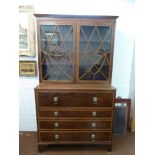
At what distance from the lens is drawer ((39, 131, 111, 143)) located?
219 centimetres

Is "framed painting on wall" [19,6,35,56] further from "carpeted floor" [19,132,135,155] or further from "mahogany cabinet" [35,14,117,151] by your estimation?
"carpeted floor" [19,132,135,155]

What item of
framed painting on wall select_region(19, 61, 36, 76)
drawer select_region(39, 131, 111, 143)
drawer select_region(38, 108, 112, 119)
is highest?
framed painting on wall select_region(19, 61, 36, 76)

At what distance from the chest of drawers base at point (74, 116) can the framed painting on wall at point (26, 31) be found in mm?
705

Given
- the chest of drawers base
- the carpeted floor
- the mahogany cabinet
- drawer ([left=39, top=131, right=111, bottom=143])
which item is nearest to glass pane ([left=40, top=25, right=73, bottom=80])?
the mahogany cabinet

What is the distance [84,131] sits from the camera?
2.18 meters

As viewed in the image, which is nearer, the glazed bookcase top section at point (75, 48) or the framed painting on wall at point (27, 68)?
the glazed bookcase top section at point (75, 48)

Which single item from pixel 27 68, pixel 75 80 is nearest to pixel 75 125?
pixel 75 80

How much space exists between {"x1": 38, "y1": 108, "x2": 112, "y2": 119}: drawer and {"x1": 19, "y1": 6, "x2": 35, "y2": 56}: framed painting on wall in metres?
0.90

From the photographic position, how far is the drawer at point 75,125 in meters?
2.15

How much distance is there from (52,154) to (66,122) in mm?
474

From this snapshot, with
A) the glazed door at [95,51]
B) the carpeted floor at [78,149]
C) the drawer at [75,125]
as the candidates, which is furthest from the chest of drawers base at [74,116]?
the glazed door at [95,51]

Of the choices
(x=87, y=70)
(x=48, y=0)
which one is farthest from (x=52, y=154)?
(x=48, y=0)

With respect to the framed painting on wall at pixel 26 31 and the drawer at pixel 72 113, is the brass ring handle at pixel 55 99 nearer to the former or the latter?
the drawer at pixel 72 113
